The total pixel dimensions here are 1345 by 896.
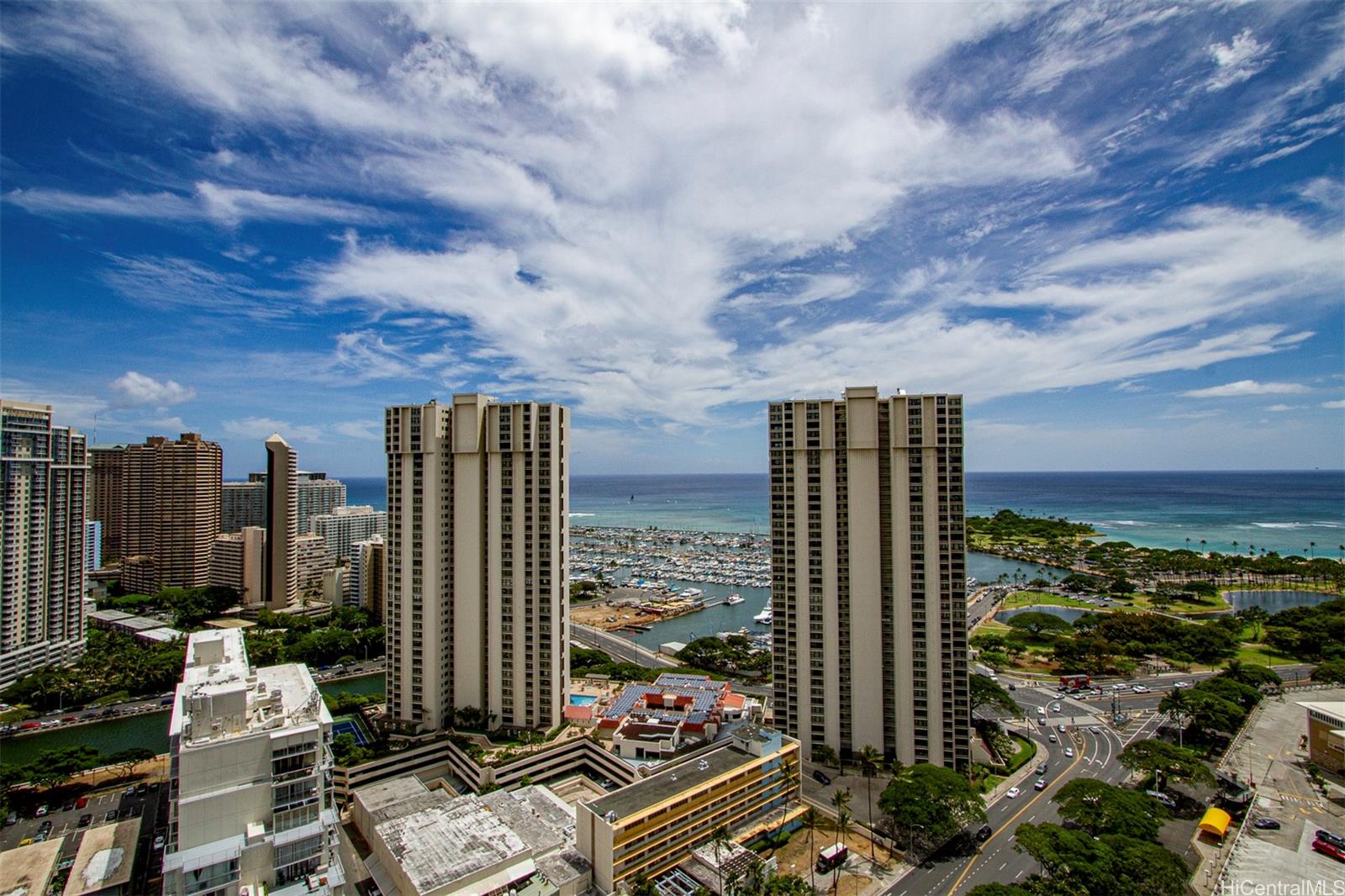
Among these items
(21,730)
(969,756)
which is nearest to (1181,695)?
(969,756)

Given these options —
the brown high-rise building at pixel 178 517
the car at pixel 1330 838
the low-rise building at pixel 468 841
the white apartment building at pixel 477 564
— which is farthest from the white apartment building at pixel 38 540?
the car at pixel 1330 838

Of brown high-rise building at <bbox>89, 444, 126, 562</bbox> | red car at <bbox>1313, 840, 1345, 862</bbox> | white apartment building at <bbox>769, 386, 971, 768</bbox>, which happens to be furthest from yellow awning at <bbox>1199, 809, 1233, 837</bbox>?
brown high-rise building at <bbox>89, 444, 126, 562</bbox>

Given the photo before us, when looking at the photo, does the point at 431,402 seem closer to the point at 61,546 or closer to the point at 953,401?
the point at 953,401

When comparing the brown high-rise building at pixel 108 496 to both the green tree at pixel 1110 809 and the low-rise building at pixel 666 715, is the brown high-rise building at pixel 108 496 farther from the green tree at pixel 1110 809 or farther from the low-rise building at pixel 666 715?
the green tree at pixel 1110 809

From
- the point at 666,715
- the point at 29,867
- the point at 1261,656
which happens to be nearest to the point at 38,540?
the point at 29,867

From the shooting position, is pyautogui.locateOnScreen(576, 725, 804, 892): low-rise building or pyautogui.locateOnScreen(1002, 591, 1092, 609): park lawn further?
pyautogui.locateOnScreen(1002, 591, 1092, 609): park lawn

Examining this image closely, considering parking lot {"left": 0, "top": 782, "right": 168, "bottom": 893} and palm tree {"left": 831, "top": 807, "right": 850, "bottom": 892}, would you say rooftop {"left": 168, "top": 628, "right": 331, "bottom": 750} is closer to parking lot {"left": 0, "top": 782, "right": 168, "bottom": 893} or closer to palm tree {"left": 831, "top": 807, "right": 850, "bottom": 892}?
parking lot {"left": 0, "top": 782, "right": 168, "bottom": 893}
